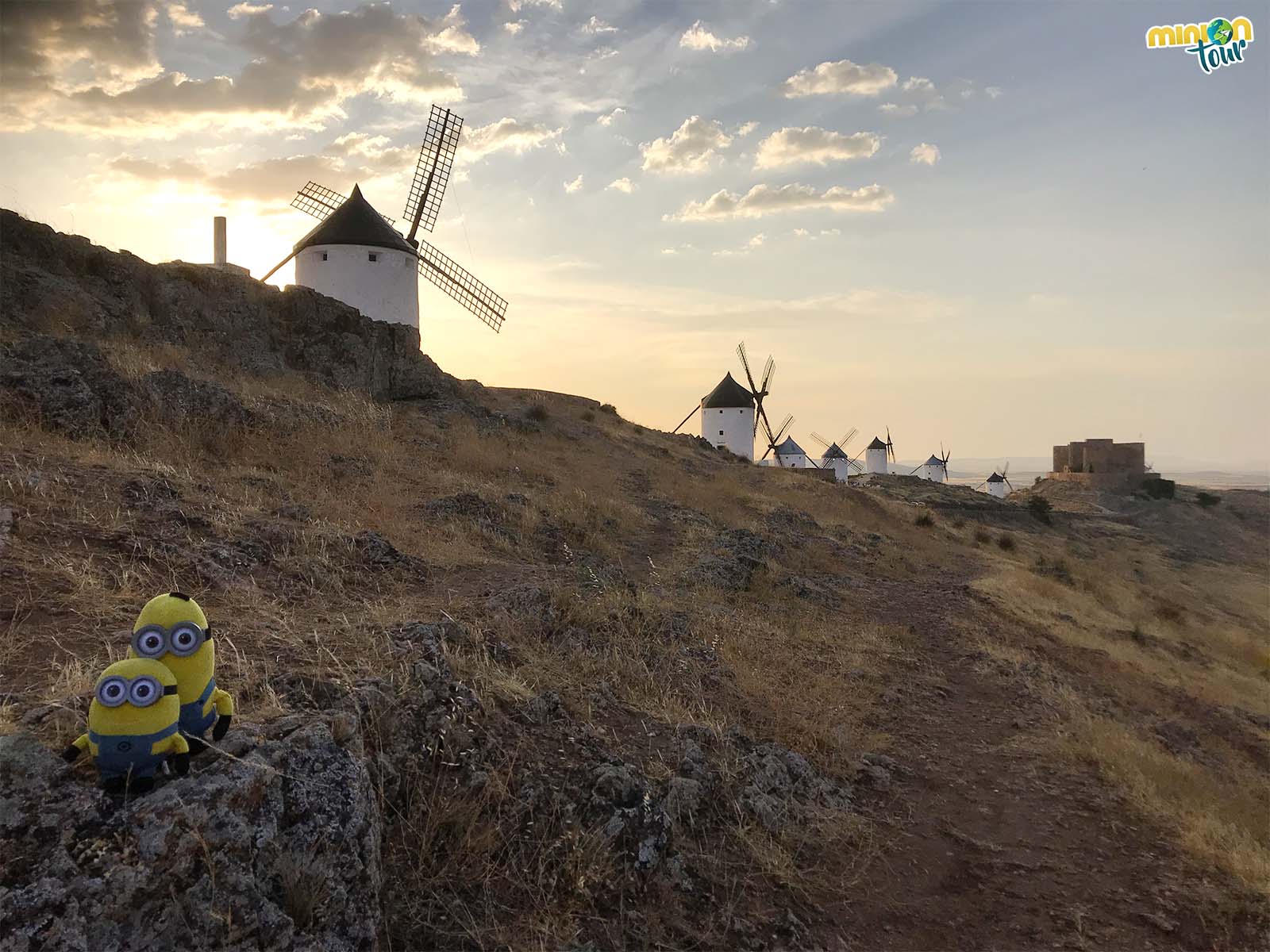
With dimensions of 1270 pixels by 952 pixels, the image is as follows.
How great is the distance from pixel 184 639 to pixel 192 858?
920 millimetres

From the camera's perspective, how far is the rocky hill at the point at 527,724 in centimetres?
343

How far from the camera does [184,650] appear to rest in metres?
3.26

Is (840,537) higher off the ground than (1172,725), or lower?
higher

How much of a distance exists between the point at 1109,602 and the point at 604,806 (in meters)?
22.2

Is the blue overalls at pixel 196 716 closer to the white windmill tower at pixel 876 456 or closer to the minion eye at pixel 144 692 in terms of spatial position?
the minion eye at pixel 144 692

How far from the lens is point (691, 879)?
4.72 meters

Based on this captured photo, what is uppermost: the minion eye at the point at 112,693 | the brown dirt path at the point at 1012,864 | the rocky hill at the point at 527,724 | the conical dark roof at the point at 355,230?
the conical dark roof at the point at 355,230

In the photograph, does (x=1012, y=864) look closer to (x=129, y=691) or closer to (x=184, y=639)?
(x=184, y=639)

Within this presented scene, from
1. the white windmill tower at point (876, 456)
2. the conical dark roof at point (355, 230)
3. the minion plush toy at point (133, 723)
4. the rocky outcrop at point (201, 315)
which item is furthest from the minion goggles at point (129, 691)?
the white windmill tower at point (876, 456)

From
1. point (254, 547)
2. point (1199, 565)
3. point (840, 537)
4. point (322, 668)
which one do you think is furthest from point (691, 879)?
point (1199, 565)

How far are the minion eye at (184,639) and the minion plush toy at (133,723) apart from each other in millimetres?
105

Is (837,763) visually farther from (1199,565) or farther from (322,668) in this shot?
(1199,565)

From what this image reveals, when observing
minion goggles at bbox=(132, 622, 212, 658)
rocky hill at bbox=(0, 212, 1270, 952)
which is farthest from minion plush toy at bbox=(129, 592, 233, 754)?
rocky hill at bbox=(0, 212, 1270, 952)

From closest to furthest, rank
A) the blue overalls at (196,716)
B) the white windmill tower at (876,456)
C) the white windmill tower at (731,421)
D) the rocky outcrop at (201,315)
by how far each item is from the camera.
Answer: the blue overalls at (196,716) < the rocky outcrop at (201,315) < the white windmill tower at (731,421) < the white windmill tower at (876,456)
